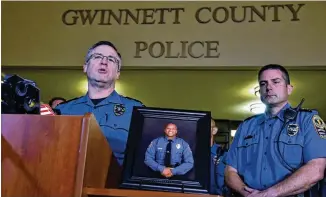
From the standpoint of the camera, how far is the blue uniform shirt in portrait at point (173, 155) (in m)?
1.17

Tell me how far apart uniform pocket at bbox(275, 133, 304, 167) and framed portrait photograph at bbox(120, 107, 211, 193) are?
0.62 metres

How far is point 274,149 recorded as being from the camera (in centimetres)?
179

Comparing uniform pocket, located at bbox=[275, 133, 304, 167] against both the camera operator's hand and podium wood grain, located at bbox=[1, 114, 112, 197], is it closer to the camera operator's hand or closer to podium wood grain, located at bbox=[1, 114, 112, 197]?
the camera operator's hand

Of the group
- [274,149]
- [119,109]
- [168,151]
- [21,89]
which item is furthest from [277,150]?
[21,89]

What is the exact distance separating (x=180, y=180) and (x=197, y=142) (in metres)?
0.12

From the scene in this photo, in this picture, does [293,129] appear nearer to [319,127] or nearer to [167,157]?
[319,127]

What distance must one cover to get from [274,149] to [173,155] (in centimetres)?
72

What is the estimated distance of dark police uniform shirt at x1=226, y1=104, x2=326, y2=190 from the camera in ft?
5.70

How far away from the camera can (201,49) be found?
3.66 m

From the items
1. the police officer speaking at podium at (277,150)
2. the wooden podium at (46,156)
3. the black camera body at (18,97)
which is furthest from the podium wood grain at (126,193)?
the police officer speaking at podium at (277,150)

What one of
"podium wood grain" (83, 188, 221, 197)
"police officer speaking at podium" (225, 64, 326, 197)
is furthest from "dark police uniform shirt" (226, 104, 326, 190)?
"podium wood grain" (83, 188, 221, 197)

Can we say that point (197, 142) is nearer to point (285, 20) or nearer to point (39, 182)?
point (39, 182)

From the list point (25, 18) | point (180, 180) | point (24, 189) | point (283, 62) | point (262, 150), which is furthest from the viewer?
point (25, 18)

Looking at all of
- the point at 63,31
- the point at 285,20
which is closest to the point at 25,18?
the point at 63,31
